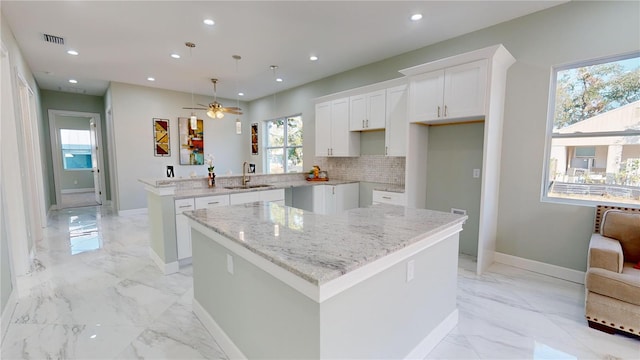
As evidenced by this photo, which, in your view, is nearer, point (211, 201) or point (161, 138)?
point (211, 201)

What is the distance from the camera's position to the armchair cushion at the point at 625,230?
8.01 ft

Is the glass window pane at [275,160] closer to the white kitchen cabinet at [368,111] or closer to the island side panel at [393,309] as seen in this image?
the white kitchen cabinet at [368,111]

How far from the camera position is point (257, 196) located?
3.90m

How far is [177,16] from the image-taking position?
3176mm

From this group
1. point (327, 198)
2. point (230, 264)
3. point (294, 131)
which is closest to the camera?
point (230, 264)

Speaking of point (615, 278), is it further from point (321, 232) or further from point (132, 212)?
point (132, 212)

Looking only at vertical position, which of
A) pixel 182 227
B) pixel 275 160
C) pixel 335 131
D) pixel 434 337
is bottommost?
pixel 434 337

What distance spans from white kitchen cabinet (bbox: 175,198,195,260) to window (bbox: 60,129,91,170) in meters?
9.13

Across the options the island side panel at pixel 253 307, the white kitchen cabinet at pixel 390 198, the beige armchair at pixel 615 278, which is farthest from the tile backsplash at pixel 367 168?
the island side panel at pixel 253 307

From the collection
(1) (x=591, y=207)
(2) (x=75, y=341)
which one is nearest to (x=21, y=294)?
(2) (x=75, y=341)

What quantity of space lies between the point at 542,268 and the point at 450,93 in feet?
7.38

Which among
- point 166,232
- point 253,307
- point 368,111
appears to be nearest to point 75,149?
point 166,232

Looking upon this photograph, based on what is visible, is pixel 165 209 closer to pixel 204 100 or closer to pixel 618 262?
pixel 618 262

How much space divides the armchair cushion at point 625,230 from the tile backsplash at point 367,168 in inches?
93.5
